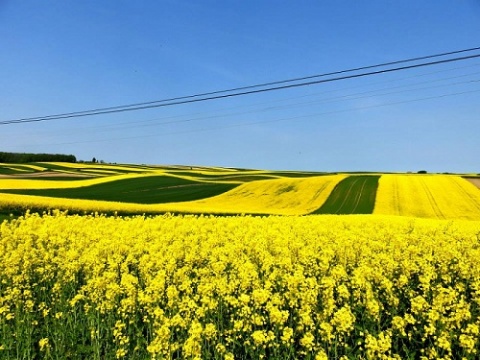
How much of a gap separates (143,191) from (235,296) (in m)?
53.3

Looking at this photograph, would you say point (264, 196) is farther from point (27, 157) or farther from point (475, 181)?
point (27, 157)

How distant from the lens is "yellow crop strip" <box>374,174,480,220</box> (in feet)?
140

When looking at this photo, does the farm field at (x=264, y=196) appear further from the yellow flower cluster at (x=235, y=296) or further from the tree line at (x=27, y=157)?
the tree line at (x=27, y=157)

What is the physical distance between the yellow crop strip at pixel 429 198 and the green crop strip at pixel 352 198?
101 centimetres

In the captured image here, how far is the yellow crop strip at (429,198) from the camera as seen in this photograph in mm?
42594

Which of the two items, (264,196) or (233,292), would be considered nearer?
(233,292)

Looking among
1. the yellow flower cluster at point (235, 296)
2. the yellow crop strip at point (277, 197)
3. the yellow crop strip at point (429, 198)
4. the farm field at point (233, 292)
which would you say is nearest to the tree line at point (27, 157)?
the yellow crop strip at point (277, 197)

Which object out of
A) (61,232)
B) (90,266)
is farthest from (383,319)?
(61,232)

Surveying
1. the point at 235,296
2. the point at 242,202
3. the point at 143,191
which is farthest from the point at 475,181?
the point at 235,296

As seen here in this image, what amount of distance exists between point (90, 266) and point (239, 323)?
6.06 meters

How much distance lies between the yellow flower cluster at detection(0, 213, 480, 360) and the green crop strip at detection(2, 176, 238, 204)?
3623cm

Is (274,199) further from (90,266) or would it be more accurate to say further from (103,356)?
(103,356)

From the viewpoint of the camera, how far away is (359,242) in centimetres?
1302

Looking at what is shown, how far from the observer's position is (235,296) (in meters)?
8.92
